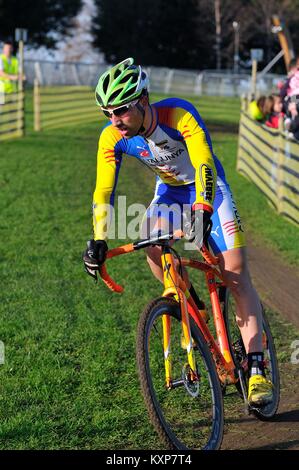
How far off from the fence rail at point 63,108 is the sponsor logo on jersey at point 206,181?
21.9 metres

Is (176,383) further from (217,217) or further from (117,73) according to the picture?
(117,73)

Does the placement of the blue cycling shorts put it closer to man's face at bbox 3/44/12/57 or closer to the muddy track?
the muddy track

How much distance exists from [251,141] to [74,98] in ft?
47.0

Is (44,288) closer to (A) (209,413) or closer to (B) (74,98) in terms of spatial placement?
(A) (209,413)

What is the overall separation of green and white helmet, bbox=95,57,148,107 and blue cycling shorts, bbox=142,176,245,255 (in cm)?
79

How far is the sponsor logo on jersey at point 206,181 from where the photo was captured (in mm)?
4770

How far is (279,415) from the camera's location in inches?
215

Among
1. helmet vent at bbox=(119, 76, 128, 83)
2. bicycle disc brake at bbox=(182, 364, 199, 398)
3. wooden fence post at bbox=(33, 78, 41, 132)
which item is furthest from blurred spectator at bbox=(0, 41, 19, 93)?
bicycle disc brake at bbox=(182, 364, 199, 398)

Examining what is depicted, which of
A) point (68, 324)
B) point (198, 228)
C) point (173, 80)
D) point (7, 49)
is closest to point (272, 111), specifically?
point (7, 49)

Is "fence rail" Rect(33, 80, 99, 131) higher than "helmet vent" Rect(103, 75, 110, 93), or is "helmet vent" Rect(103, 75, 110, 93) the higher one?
"helmet vent" Rect(103, 75, 110, 93)

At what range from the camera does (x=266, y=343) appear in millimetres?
5691

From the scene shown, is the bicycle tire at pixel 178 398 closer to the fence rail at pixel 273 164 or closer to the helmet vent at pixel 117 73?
the helmet vent at pixel 117 73

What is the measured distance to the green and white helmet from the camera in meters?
4.75
